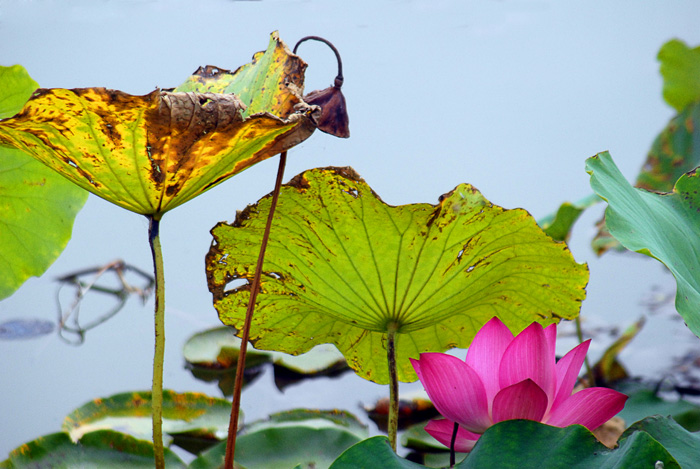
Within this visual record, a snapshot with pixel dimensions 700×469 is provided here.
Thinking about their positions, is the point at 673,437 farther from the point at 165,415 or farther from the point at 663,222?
the point at 165,415

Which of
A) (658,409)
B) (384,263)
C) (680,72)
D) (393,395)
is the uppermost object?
(680,72)

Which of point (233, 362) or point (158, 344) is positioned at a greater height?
point (158, 344)

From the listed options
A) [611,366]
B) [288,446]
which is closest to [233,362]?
[288,446]

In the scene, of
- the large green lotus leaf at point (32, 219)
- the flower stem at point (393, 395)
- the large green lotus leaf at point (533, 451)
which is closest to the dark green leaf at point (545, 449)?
the large green lotus leaf at point (533, 451)

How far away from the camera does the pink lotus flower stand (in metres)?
0.37

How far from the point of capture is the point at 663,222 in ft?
1.75

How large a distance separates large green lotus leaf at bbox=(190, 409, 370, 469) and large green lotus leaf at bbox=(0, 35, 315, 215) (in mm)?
327

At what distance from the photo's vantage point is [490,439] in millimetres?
352

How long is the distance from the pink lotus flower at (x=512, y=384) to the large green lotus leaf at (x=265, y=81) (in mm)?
223

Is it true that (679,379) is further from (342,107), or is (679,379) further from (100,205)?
(100,205)

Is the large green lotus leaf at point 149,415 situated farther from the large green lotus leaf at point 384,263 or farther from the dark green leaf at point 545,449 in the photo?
the dark green leaf at point 545,449

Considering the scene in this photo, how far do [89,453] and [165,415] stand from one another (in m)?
0.17

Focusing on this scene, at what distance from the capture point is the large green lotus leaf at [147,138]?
0.36 m

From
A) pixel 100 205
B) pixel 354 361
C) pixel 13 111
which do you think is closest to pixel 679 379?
pixel 354 361
